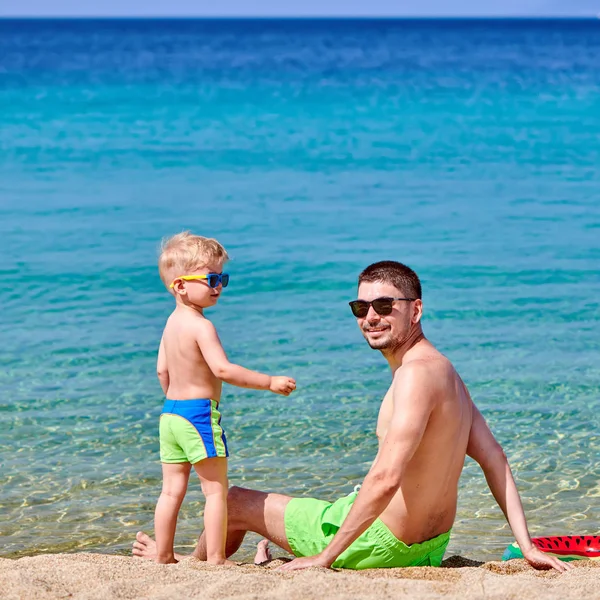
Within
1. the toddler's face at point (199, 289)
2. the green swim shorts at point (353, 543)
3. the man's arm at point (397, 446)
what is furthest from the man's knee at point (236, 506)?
the toddler's face at point (199, 289)

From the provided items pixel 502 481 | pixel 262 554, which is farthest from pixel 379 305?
pixel 262 554

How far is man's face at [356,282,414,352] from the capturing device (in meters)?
4.18

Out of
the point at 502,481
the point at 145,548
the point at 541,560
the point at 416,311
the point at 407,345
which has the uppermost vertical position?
the point at 416,311

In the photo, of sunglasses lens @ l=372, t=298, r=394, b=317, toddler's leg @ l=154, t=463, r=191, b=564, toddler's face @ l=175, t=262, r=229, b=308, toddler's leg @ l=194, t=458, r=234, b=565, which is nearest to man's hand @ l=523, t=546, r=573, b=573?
sunglasses lens @ l=372, t=298, r=394, b=317

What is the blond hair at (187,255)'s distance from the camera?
15.3 feet

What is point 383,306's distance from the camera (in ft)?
13.7

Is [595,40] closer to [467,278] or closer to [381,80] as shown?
[381,80]

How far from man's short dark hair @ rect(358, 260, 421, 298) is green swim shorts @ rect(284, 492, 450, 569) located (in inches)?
33.3

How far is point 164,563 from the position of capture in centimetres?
457

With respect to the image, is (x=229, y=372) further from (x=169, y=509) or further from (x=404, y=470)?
(x=404, y=470)

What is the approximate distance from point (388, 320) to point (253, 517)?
1.07 m

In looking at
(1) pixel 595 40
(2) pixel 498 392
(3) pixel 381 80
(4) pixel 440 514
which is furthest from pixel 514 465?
(1) pixel 595 40

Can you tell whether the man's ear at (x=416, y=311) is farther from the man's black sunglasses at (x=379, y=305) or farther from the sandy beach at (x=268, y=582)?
the sandy beach at (x=268, y=582)

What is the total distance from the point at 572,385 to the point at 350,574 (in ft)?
14.3
